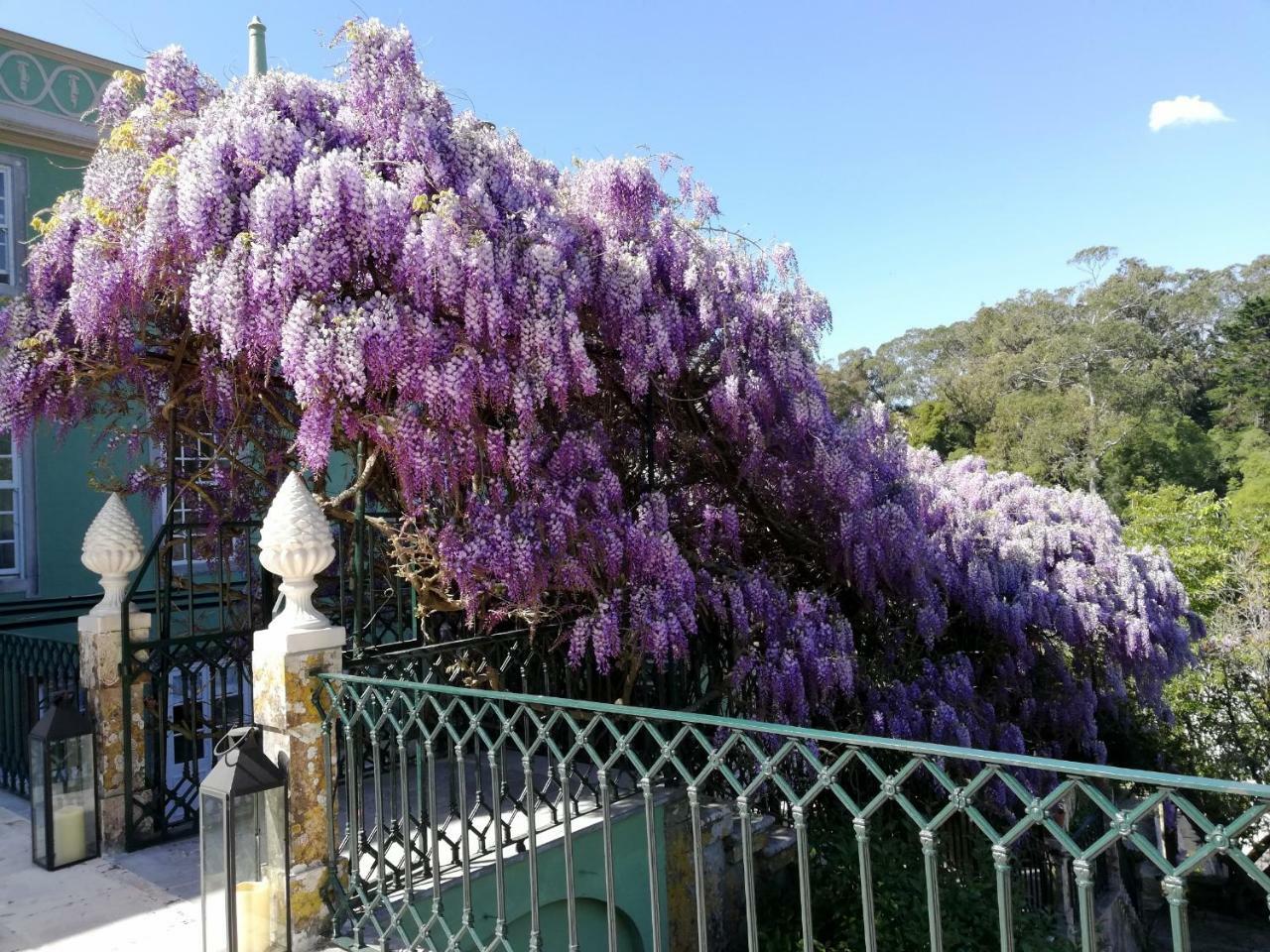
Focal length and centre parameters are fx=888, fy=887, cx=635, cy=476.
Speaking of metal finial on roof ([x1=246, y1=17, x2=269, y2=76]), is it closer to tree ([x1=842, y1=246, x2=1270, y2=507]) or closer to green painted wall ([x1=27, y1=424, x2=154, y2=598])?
green painted wall ([x1=27, y1=424, x2=154, y2=598])

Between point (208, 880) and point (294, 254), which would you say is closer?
point (208, 880)

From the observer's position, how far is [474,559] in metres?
4.85

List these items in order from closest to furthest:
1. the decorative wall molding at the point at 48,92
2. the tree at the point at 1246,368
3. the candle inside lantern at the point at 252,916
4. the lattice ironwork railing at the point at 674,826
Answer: the lattice ironwork railing at the point at 674,826 < the candle inside lantern at the point at 252,916 < the decorative wall molding at the point at 48,92 < the tree at the point at 1246,368

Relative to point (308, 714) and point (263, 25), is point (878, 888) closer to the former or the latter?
point (308, 714)

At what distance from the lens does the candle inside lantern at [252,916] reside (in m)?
3.15

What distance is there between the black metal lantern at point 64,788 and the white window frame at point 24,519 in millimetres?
5133

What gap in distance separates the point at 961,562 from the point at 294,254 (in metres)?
5.96

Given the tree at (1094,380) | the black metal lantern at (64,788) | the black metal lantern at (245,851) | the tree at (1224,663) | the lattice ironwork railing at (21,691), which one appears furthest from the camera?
the tree at (1094,380)

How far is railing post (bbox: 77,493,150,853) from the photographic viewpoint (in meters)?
4.52

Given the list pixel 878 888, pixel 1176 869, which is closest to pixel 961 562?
pixel 878 888

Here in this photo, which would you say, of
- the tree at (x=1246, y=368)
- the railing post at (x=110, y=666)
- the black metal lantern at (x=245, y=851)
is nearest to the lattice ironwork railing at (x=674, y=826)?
the black metal lantern at (x=245, y=851)

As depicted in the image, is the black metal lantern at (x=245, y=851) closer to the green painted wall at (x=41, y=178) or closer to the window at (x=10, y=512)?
the window at (x=10, y=512)

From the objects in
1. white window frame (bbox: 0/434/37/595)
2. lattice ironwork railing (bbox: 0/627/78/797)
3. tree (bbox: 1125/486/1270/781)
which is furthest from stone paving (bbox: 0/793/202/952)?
tree (bbox: 1125/486/1270/781)

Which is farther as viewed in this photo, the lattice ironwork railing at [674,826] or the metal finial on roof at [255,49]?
the metal finial on roof at [255,49]
